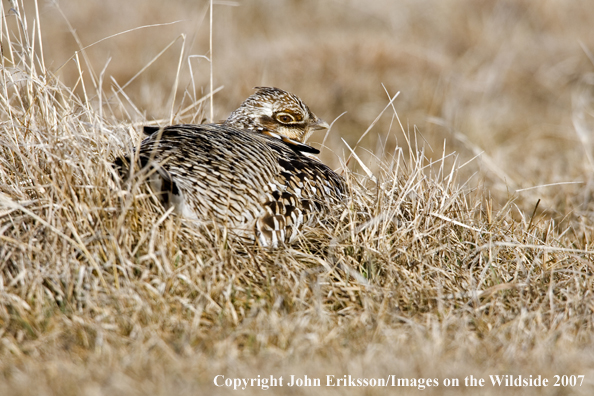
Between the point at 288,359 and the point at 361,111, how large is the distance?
5511 millimetres

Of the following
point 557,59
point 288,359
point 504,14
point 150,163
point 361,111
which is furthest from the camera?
point 504,14

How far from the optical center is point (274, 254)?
10.3 feet

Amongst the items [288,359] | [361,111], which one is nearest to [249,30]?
[361,111]

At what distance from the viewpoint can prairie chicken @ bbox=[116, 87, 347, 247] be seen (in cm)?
300

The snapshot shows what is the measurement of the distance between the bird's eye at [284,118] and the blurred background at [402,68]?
1.49 m

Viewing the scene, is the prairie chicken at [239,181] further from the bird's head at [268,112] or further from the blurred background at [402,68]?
the blurred background at [402,68]

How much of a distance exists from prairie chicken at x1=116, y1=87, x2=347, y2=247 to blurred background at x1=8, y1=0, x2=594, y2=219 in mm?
2165

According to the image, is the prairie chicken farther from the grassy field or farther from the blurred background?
the blurred background

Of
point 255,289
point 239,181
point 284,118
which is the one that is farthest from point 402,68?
point 255,289

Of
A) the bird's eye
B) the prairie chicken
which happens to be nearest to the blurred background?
the bird's eye

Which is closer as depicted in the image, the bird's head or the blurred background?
the bird's head

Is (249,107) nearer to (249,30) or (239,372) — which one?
(239,372)

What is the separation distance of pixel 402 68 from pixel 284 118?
4.44 metres

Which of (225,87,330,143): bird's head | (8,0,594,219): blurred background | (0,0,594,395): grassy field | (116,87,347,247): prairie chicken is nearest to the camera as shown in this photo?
(0,0,594,395): grassy field
